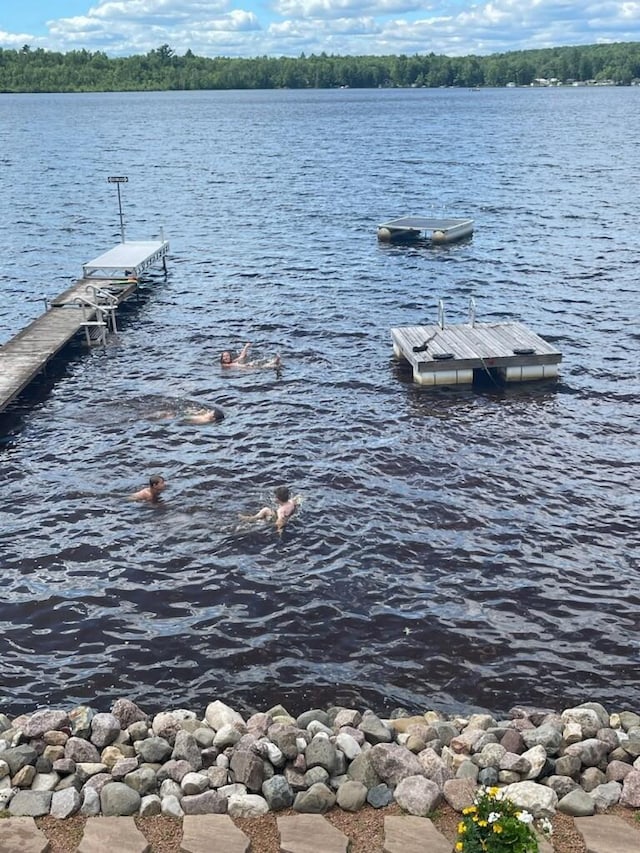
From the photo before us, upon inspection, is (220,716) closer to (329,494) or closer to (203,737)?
(203,737)

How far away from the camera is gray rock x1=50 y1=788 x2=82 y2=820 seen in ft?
33.0

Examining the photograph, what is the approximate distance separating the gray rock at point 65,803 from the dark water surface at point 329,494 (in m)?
3.45

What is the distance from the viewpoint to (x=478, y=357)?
26.8 m

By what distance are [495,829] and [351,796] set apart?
2597 millimetres

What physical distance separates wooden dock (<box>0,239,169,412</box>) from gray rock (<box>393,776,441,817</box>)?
58.7 ft

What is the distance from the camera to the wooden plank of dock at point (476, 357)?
88.1ft

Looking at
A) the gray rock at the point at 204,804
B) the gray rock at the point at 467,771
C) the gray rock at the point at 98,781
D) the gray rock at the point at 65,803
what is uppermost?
the gray rock at the point at 65,803

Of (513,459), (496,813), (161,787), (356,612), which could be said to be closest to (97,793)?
(161,787)

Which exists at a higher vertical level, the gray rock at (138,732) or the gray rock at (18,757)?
the gray rock at (18,757)

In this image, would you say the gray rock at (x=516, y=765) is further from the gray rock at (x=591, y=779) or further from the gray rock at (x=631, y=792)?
the gray rock at (x=631, y=792)

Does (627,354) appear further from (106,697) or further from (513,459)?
(106,697)

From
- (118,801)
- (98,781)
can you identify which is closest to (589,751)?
(118,801)

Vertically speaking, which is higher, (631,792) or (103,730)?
(631,792)

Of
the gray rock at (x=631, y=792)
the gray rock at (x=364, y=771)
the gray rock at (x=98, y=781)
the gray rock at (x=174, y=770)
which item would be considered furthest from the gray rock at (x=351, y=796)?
the gray rock at (x=631, y=792)
